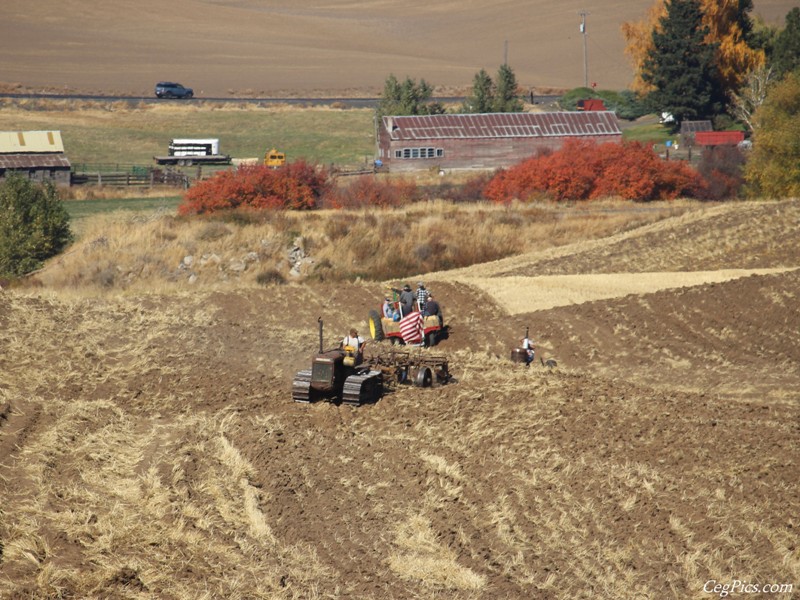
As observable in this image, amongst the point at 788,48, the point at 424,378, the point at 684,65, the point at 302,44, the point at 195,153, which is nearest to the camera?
the point at 424,378

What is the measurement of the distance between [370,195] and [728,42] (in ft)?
142

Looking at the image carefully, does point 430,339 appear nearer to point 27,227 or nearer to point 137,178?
point 27,227

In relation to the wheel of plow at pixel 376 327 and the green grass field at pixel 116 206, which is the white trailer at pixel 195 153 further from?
the wheel of plow at pixel 376 327

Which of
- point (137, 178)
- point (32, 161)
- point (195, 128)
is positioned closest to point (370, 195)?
point (137, 178)

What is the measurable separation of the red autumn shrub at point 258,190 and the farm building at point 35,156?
1498 centimetres

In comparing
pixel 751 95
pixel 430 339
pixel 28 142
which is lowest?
pixel 430 339

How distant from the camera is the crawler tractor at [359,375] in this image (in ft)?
75.6

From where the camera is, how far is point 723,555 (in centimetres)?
1603

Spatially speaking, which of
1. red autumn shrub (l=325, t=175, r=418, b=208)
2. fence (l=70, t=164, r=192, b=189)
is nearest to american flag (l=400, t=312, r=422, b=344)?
red autumn shrub (l=325, t=175, r=418, b=208)

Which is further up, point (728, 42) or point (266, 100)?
point (728, 42)

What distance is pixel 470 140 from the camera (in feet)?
241

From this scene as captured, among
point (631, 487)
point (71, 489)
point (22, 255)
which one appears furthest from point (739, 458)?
point (22, 255)

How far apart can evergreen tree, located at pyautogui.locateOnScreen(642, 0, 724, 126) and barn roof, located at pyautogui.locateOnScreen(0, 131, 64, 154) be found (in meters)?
44.4

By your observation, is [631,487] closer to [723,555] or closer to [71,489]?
[723,555]
